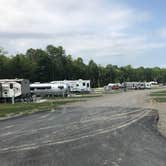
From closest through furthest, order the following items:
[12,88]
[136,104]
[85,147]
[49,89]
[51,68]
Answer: [85,147] → [136,104] → [12,88] → [49,89] → [51,68]

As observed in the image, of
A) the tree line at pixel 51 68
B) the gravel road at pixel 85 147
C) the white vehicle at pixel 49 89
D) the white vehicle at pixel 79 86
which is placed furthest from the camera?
the tree line at pixel 51 68

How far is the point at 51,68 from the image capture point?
4653 inches

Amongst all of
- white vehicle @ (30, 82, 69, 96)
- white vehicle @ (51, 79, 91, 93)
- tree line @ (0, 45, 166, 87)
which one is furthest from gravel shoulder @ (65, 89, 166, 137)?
white vehicle @ (51, 79, 91, 93)

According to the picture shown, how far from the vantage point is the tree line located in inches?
4080

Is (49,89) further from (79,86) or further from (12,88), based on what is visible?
(12,88)

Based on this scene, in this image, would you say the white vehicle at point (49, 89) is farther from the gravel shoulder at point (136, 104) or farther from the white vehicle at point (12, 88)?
the gravel shoulder at point (136, 104)

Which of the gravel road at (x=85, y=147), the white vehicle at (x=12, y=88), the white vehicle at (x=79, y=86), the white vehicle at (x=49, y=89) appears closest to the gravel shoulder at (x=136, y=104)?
the gravel road at (x=85, y=147)

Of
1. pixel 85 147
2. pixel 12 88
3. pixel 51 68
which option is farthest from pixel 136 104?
pixel 51 68

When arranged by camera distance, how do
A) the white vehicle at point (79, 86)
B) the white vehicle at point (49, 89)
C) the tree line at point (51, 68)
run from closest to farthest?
the white vehicle at point (49, 89), the white vehicle at point (79, 86), the tree line at point (51, 68)

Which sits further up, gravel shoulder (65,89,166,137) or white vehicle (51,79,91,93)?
white vehicle (51,79,91,93)

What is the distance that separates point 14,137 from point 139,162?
7.64 meters

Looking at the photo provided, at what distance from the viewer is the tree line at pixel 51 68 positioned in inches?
4080

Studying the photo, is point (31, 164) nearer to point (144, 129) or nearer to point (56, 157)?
point (56, 157)

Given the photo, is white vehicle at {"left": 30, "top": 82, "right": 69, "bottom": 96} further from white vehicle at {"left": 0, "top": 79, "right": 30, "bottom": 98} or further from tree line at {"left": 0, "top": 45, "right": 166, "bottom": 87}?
white vehicle at {"left": 0, "top": 79, "right": 30, "bottom": 98}
